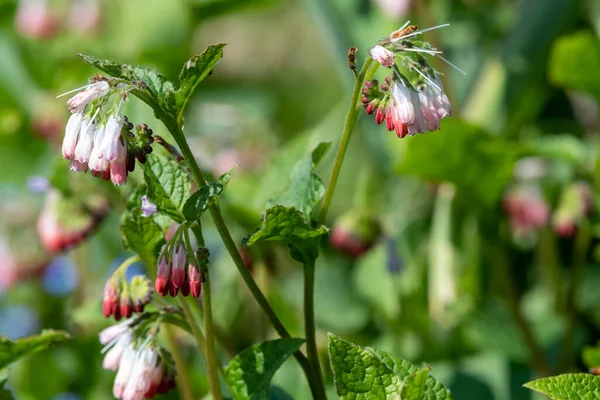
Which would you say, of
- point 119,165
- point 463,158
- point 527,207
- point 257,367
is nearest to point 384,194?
point 527,207

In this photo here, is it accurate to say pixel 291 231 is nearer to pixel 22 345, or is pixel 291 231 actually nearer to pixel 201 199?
pixel 201 199

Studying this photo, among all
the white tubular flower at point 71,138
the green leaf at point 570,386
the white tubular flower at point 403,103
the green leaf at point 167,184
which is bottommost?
the green leaf at point 570,386

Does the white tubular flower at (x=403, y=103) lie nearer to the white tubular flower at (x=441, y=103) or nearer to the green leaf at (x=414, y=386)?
the white tubular flower at (x=441, y=103)

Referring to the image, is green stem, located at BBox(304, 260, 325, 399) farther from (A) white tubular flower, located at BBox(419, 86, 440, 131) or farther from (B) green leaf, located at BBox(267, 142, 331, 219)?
(A) white tubular flower, located at BBox(419, 86, 440, 131)

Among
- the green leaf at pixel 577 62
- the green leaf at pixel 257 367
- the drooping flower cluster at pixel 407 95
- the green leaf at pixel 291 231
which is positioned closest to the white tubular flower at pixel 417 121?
the drooping flower cluster at pixel 407 95

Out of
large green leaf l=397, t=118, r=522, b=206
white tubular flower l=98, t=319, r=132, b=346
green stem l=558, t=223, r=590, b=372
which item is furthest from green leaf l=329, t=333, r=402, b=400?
green stem l=558, t=223, r=590, b=372

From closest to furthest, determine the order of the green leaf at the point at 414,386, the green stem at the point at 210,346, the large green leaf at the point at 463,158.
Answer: the green leaf at the point at 414,386, the green stem at the point at 210,346, the large green leaf at the point at 463,158

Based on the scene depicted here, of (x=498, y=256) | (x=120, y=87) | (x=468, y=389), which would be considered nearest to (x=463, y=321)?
(x=498, y=256)
